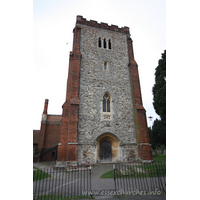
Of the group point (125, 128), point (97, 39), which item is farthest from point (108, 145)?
point (97, 39)

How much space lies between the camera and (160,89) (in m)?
13.9

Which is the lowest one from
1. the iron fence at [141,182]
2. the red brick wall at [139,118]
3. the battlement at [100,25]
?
the iron fence at [141,182]

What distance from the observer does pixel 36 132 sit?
82.6 ft

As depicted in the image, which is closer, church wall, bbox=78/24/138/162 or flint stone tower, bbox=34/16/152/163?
flint stone tower, bbox=34/16/152/163

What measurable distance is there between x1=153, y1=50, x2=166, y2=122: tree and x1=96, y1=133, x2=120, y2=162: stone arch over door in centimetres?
546

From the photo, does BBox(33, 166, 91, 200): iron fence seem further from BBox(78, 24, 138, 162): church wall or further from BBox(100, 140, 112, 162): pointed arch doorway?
BBox(100, 140, 112, 162): pointed arch doorway

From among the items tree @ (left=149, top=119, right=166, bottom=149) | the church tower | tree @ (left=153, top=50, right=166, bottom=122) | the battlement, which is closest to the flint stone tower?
the church tower

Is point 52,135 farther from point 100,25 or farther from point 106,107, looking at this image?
point 100,25

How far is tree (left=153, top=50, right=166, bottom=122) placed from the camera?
536 inches

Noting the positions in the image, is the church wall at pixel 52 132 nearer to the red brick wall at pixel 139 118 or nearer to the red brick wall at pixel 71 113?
the red brick wall at pixel 71 113

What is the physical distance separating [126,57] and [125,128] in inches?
341

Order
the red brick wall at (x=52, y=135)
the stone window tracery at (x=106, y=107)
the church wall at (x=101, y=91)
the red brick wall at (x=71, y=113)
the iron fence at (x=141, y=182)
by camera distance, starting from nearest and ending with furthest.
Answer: the iron fence at (x=141, y=182)
the red brick wall at (x=71, y=113)
the church wall at (x=101, y=91)
the stone window tracery at (x=106, y=107)
the red brick wall at (x=52, y=135)

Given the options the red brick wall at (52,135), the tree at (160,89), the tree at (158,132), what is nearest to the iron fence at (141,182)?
the tree at (160,89)

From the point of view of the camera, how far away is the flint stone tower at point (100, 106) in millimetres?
11797
